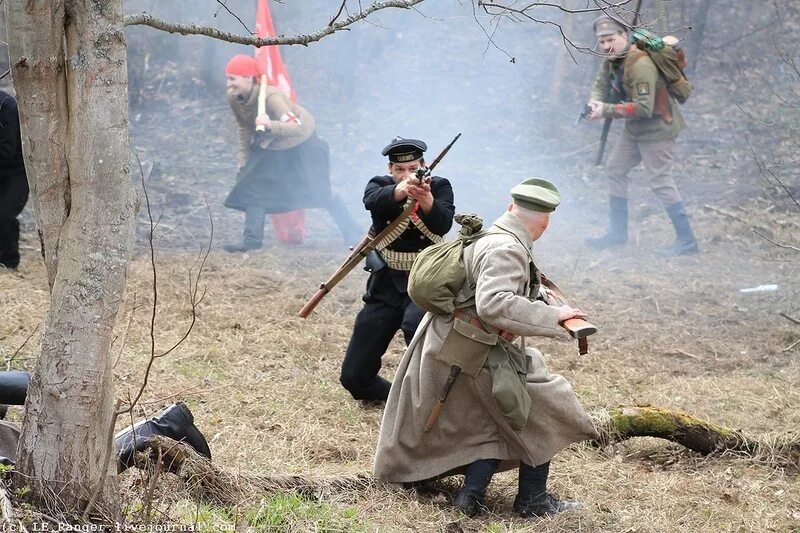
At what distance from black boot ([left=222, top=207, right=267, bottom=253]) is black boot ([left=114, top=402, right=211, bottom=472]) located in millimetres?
6006

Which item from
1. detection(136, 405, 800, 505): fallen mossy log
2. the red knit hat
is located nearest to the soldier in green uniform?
the red knit hat

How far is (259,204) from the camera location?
424 inches

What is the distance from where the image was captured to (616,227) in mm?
11055

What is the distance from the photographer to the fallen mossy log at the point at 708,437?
536cm

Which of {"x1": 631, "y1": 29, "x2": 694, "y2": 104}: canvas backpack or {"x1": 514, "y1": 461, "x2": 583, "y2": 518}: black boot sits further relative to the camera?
{"x1": 631, "y1": 29, "x2": 694, "y2": 104}: canvas backpack

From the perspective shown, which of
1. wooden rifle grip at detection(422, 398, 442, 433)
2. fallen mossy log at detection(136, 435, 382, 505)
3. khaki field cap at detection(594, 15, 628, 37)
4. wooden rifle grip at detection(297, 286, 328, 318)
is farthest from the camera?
khaki field cap at detection(594, 15, 628, 37)

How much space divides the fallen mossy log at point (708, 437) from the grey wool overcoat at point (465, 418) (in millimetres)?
925

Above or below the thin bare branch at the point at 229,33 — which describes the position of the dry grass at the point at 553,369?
below

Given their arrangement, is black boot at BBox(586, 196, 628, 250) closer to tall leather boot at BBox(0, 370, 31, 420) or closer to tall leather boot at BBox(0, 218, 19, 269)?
tall leather boot at BBox(0, 218, 19, 269)

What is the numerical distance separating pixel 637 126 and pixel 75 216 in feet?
26.6

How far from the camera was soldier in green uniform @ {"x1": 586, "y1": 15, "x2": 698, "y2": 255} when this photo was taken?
1010 cm

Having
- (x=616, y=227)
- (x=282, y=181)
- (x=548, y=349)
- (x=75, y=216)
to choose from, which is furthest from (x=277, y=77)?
(x=75, y=216)

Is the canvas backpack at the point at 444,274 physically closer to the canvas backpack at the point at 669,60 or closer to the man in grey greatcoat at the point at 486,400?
the man in grey greatcoat at the point at 486,400

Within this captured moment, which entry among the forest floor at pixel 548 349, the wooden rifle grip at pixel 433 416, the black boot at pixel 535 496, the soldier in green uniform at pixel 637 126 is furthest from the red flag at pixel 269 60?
the black boot at pixel 535 496
